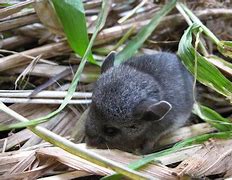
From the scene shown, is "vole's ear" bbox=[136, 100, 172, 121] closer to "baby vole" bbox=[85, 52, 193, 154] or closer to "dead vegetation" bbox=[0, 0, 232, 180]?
"baby vole" bbox=[85, 52, 193, 154]

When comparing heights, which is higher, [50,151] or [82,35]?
[82,35]

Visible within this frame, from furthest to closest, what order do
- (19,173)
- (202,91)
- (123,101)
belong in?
(202,91) < (123,101) < (19,173)

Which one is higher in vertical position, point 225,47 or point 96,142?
point 225,47

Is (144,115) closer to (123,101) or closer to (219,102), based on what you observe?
(123,101)

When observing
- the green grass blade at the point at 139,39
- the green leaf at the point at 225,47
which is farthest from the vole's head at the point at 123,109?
the green leaf at the point at 225,47

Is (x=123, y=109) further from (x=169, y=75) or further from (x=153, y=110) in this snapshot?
(x=169, y=75)

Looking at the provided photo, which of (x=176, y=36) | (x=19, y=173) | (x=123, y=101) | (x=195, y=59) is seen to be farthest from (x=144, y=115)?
(x=176, y=36)

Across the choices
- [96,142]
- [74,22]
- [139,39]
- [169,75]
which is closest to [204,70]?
[169,75]

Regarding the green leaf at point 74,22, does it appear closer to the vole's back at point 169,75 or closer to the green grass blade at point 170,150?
the vole's back at point 169,75
